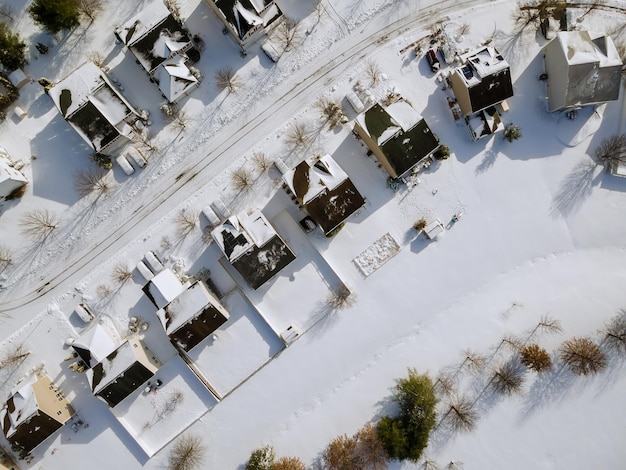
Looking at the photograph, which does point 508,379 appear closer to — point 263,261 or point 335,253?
point 335,253

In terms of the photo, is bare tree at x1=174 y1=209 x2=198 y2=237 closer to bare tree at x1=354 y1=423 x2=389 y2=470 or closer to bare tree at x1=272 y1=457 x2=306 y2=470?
bare tree at x1=272 y1=457 x2=306 y2=470

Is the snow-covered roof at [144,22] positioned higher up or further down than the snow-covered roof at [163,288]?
higher up

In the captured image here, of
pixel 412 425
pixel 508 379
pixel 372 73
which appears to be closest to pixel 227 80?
pixel 372 73

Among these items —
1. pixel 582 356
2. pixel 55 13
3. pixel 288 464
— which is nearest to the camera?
pixel 55 13

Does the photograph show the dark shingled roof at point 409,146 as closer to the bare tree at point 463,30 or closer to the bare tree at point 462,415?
the bare tree at point 463,30

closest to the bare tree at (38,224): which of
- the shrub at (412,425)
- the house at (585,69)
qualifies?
the shrub at (412,425)

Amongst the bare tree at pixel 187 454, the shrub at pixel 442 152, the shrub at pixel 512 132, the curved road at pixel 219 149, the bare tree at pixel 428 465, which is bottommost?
the bare tree at pixel 428 465

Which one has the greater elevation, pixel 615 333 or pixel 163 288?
pixel 163 288
